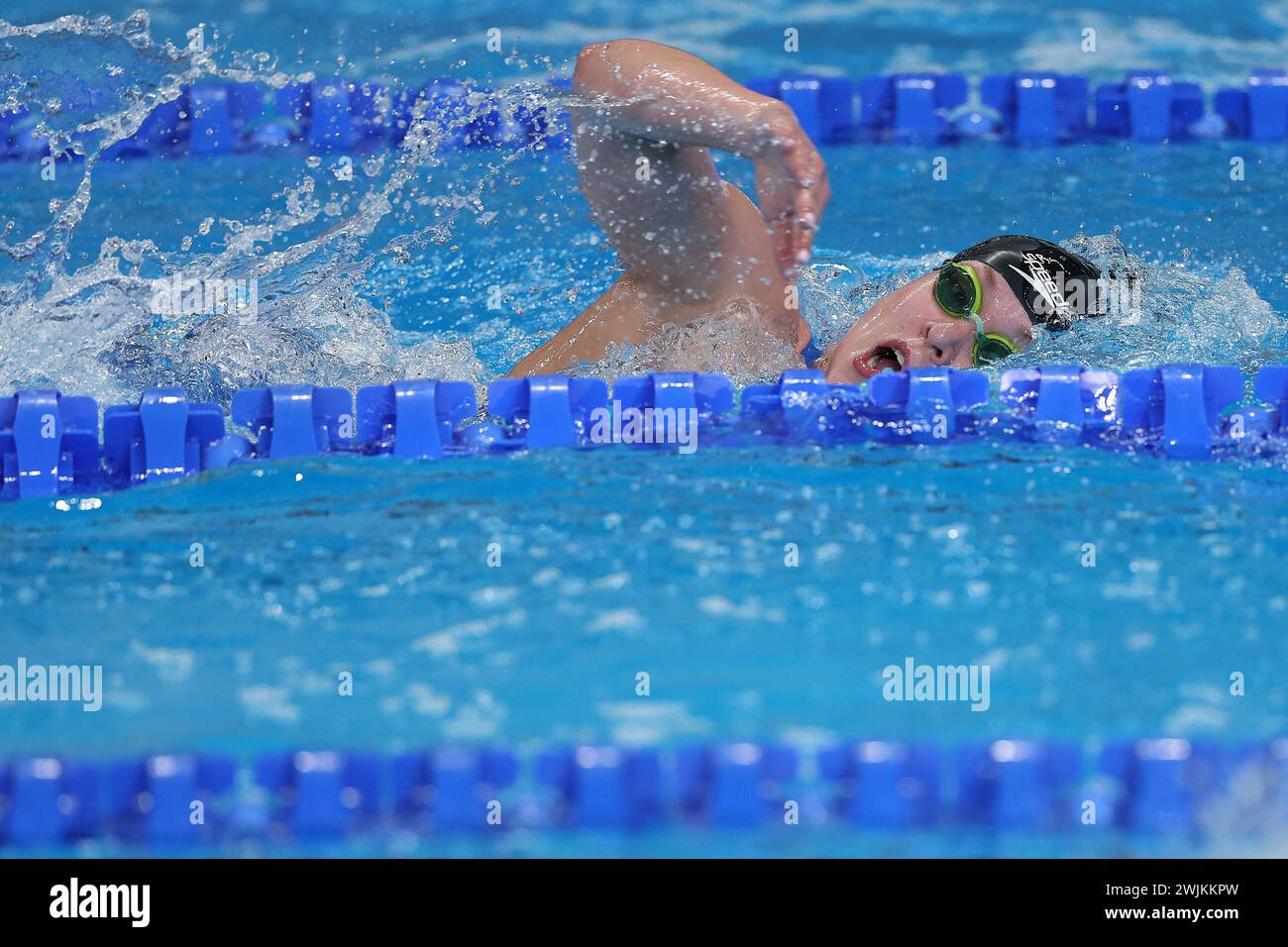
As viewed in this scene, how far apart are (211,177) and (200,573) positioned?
8.36 ft

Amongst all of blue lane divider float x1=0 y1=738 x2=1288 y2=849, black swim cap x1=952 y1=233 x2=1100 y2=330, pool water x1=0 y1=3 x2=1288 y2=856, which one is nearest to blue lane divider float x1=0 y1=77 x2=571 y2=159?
pool water x1=0 y1=3 x2=1288 y2=856

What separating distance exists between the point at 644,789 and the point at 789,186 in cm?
82

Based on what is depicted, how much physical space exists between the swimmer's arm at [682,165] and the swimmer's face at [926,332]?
0.77 feet

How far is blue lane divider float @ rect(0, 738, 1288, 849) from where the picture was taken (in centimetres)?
170

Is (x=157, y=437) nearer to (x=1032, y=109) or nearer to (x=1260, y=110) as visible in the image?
(x=1032, y=109)

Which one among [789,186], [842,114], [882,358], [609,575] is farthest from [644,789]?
[842,114]

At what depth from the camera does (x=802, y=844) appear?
1658 mm

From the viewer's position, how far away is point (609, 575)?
80.7 inches

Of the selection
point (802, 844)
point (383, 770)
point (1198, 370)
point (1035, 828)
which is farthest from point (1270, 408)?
point (383, 770)

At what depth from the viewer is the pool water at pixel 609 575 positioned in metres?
1.79

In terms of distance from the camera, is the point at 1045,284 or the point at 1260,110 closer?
the point at 1045,284

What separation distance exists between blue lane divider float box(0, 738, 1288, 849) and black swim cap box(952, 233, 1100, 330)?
1072mm

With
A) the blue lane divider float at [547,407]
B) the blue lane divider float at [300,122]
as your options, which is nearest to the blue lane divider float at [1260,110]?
the blue lane divider float at [300,122]

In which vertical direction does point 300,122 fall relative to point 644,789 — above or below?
above
